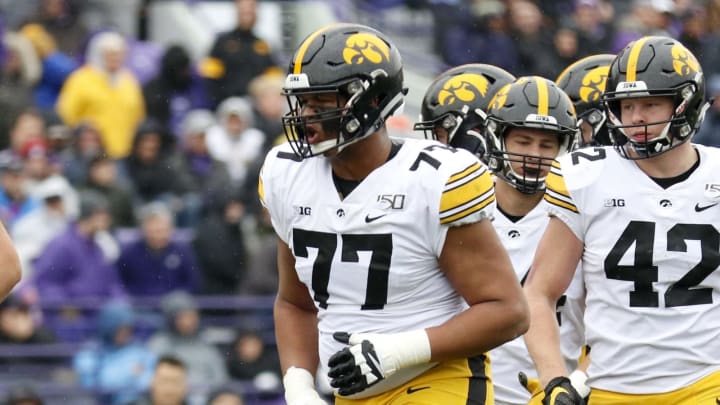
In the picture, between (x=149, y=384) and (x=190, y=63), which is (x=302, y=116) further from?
(x=190, y=63)

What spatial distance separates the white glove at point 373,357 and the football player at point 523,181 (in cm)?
154

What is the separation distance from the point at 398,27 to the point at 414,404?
32.1 feet

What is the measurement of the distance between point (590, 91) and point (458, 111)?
2.53ft

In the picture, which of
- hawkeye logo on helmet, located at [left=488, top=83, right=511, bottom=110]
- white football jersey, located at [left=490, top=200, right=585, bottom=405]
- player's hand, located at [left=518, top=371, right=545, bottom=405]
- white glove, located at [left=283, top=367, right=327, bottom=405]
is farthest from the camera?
hawkeye logo on helmet, located at [left=488, top=83, right=511, bottom=110]

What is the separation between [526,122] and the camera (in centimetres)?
648

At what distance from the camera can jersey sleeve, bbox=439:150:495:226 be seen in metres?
4.91

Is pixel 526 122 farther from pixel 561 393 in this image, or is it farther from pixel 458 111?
pixel 561 393

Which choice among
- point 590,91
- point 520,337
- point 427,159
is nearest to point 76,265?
point 590,91

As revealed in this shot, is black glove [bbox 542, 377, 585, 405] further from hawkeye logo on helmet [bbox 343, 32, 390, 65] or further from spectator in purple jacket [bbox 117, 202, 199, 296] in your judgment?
spectator in purple jacket [bbox 117, 202, 199, 296]

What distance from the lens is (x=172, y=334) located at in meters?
10.4

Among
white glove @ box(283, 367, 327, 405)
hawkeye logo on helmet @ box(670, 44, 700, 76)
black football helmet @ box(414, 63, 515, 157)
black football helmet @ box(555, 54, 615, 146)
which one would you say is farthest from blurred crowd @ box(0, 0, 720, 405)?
hawkeye logo on helmet @ box(670, 44, 700, 76)

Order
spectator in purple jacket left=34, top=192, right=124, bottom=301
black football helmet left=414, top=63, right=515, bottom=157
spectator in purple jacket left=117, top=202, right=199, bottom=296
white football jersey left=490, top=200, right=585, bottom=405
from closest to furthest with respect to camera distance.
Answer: white football jersey left=490, top=200, right=585, bottom=405 < black football helmet left=414, top=63, right=515, bottom=157 < spectator in purple jacket left=34, top=192, right=124, bottom=301 < spectator in purple jacket left=117, top=202, right=199, bottom=296

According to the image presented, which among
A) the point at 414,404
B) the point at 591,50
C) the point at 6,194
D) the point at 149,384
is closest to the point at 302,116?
the point at 414,404

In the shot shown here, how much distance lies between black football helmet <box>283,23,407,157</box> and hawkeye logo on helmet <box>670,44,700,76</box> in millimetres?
1187
